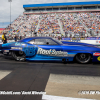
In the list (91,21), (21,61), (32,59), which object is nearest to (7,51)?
(21,61)

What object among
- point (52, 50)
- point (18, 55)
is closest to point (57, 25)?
point (18, 55)

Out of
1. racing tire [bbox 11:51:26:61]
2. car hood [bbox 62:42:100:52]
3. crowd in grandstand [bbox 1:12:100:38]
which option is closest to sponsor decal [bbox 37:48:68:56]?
car hood [bbox 62:42:100:52]

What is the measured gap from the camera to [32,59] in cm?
593

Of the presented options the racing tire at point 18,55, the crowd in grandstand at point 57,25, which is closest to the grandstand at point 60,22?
the crowd in grandstand at point 57,25

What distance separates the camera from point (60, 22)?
110 feet

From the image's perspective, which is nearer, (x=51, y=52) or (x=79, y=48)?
(x=79, y=48)

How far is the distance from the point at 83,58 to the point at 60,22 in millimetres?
28821

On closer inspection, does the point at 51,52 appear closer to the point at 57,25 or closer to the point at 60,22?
the point at 57,25

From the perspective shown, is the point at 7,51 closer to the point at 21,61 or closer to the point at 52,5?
the point at 21,61

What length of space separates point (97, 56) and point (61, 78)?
7.84ft

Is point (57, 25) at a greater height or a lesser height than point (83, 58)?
greater

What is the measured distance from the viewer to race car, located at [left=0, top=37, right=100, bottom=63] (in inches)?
219

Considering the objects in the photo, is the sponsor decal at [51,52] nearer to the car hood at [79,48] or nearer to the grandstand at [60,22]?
the car hood at [79,48]

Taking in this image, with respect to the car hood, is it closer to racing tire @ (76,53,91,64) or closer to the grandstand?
racing tire @ (76,53,91,64)
